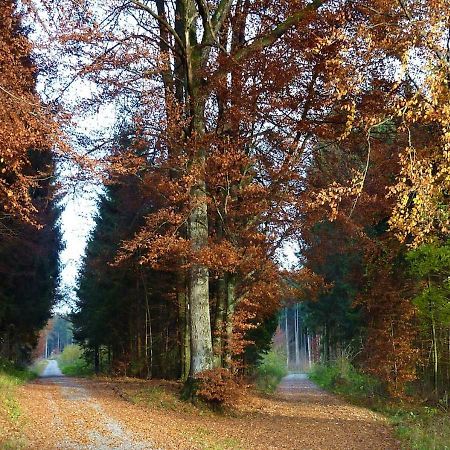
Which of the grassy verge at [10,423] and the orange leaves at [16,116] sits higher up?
the orange leaves at [16,116]

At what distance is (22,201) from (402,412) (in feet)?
43.6

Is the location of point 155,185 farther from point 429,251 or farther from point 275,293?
point 429,251

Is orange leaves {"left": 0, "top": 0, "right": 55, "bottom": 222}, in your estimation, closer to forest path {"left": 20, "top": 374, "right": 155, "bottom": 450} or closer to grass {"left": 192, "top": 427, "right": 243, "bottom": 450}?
forest path {"left": 20, "top": 374, "right": 155, "bottom": 450}

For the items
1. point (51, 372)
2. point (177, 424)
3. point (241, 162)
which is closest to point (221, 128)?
point (241, 162)

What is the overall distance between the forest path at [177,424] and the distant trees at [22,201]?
4.08 m

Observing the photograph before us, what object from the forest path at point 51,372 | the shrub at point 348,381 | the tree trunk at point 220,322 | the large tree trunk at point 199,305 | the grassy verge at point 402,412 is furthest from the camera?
the forest path at point 51,372

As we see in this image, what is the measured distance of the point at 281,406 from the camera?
18266 millimetres

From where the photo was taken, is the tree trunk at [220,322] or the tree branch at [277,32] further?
the tree trunk at [220,322]

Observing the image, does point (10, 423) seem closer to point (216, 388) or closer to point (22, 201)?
point (22, 201)

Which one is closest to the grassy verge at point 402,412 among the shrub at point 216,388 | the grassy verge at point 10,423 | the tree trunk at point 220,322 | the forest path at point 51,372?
the shrub at point 216,388

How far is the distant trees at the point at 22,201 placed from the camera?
1010 centimetres

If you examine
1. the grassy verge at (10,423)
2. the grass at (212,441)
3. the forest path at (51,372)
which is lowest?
the forest path at (51,372)

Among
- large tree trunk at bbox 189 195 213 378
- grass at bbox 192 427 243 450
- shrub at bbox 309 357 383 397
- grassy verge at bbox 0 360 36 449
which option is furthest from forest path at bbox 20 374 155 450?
shrub at bbox 309 357 383 397

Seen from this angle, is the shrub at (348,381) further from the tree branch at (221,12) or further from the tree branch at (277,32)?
the tree branch at (221,12)
